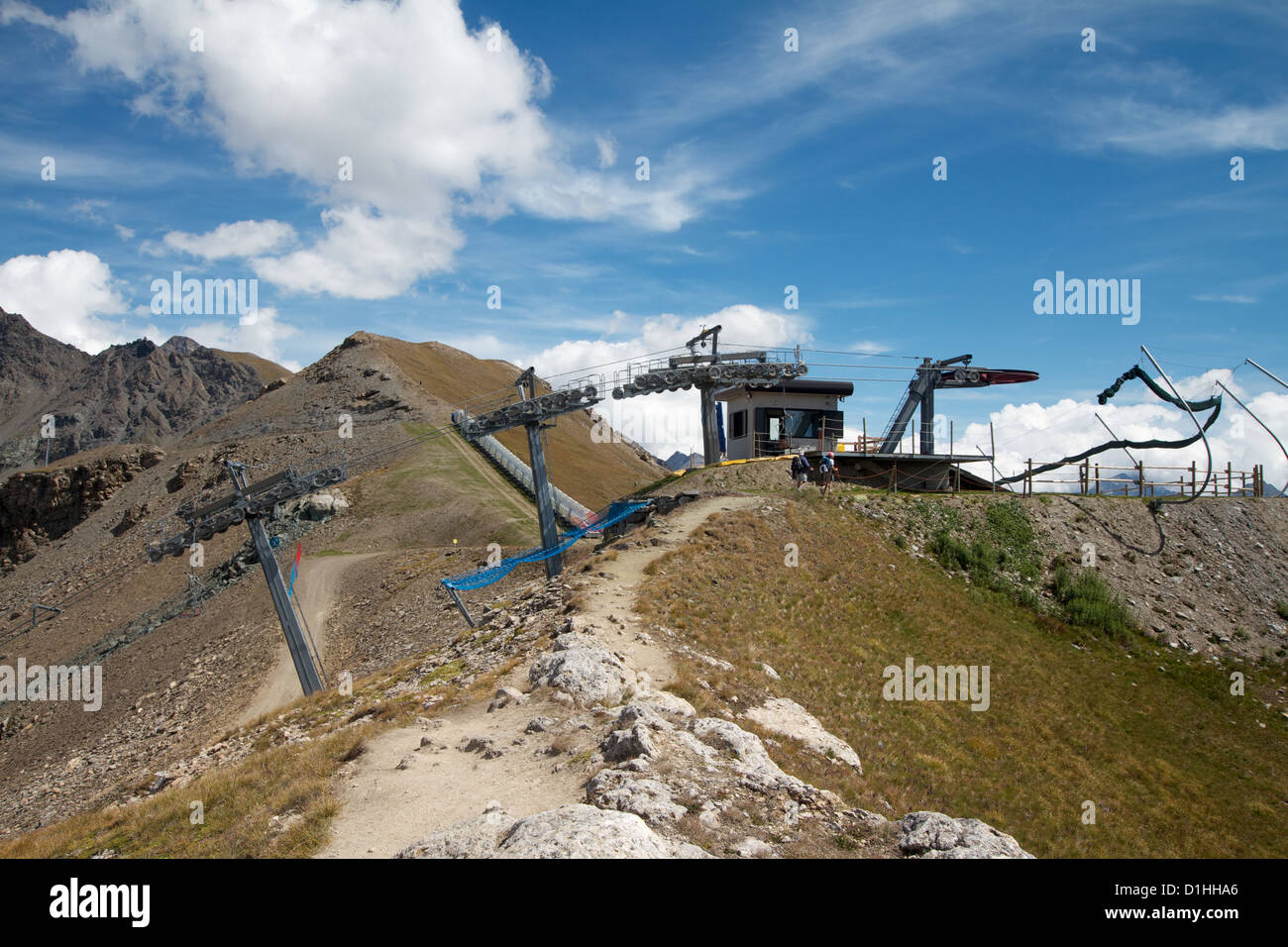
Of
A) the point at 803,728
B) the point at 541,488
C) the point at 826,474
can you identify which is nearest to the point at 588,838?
the point at 803,728

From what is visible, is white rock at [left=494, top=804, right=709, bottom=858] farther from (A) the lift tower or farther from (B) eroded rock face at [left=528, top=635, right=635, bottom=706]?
(A) the lift tower

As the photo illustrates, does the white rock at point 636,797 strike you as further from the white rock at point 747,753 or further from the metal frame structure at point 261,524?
the metal frame structure at point 261,524

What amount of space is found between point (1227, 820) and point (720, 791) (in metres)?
18.2

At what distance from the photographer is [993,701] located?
77.4ft

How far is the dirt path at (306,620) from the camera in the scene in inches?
1316

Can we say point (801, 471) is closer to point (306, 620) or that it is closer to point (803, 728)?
point (803, 728)

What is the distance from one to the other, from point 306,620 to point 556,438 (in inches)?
2971

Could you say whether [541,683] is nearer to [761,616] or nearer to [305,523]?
[761,616]
